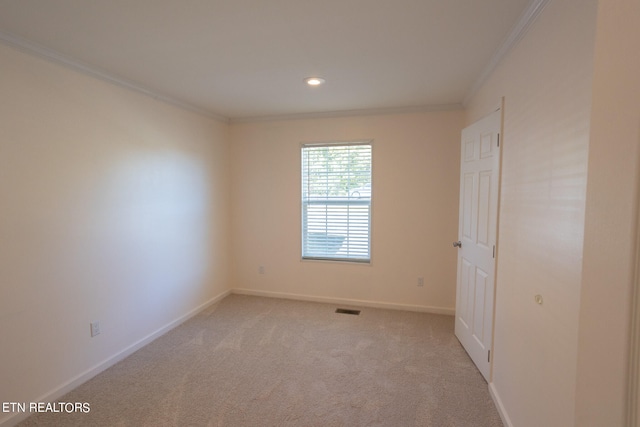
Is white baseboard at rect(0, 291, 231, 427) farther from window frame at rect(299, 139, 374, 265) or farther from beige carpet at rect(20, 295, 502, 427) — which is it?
window frame at rect(299, 139, 374, 265)

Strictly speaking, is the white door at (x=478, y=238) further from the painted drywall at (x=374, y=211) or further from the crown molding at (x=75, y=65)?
the crown molding at (x=75, y=65)

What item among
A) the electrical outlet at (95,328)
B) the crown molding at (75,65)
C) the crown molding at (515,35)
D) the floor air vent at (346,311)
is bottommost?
the floor air vent at (346,311)

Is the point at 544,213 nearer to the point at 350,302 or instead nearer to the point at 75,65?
the point at 350,302

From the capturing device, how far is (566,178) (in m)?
1.30

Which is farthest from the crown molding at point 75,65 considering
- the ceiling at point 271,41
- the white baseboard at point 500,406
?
the white baseboard at point 500,406

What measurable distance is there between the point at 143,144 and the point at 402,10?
249cm

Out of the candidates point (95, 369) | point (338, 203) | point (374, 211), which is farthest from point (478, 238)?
point (95, 369)

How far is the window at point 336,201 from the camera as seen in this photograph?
3.81m

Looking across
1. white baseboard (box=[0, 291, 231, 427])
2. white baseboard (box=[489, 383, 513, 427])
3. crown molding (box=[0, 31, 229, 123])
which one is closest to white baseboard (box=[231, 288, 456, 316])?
white baseboard (box=[0, 291, 231, 427])

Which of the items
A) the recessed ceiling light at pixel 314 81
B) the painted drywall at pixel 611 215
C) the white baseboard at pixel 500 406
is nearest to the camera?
the painted drywall at pixel 611 215

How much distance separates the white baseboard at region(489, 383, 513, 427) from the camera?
1866mm

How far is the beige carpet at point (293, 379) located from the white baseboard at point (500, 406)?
48 mm

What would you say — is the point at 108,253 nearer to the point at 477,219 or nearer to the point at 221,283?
the point at 221,283

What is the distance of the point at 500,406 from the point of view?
2006 mm
